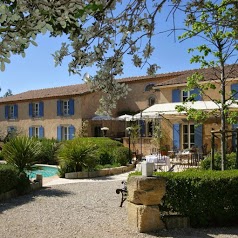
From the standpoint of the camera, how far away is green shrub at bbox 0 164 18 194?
9.66m

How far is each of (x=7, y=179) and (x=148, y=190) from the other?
494 centimetres

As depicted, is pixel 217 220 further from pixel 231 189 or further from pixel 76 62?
pixel 76 62

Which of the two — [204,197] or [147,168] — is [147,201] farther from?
[204,197]

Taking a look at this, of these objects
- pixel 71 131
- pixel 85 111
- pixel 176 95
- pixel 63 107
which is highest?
pixel 176 95

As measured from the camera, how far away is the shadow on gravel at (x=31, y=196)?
8969mm

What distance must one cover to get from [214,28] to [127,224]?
617 centimetres

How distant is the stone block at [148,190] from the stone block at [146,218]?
0.12 meters

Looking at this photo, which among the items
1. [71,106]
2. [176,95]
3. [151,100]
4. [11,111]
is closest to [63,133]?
[71,106]

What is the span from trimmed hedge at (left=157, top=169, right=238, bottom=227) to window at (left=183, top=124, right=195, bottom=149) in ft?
48.1

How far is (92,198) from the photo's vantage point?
9.91m

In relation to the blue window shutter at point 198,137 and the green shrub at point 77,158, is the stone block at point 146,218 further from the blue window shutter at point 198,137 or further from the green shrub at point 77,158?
the blue window shutter at point 198,137

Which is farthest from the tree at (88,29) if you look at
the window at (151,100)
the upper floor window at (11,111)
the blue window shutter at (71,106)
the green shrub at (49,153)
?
the upper floor window at (11,111)

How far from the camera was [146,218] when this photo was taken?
680 centimetres

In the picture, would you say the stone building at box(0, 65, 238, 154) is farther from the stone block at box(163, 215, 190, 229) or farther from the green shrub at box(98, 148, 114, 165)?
the stone block at box(163, 215, 190, 229)
